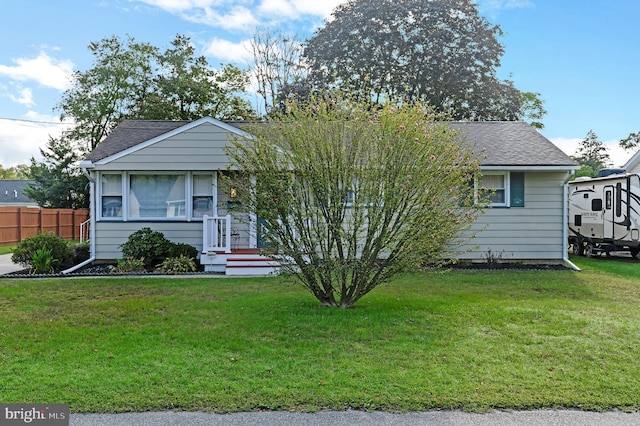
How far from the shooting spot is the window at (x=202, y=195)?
496 inches

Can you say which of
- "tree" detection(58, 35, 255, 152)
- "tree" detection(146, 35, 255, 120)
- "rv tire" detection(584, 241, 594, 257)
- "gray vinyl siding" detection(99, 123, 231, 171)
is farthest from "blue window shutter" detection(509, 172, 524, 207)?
"tree" detection(58, 35, 255, 152)

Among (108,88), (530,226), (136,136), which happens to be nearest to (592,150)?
(530,226)

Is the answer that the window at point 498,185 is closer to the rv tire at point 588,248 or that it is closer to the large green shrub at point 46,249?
the rv tire at point 588,248

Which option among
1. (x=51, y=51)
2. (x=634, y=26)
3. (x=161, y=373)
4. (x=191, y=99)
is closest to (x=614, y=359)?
(x=161, y=373)

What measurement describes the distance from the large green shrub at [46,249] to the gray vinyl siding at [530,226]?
1001 centimetres

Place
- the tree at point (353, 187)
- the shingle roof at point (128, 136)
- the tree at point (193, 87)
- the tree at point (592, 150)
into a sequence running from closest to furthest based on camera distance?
the tree at point (353, 187)
the shingle roof at point (128, 136)
the tree at point (193, 87)
the tree at point (592, 150)

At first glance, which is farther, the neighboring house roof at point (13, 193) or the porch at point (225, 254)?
the neighboring house roof at point (13, 193)

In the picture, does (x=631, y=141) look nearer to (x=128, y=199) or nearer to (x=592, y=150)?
(x=592, y=150)

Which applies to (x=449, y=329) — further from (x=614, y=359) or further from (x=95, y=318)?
(x=95, y=318)

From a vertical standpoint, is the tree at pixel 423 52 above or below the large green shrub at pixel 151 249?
above

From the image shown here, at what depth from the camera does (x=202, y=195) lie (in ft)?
41.4

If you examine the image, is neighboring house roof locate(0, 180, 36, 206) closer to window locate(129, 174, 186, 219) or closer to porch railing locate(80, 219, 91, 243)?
porch railing locate(80, 219, 91, 243)

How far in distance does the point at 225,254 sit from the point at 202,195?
2.10 m

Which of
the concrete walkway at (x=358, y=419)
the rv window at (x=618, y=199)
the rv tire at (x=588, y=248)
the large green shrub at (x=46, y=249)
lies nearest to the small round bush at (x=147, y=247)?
the large green shrub at (x=46, y=249)
